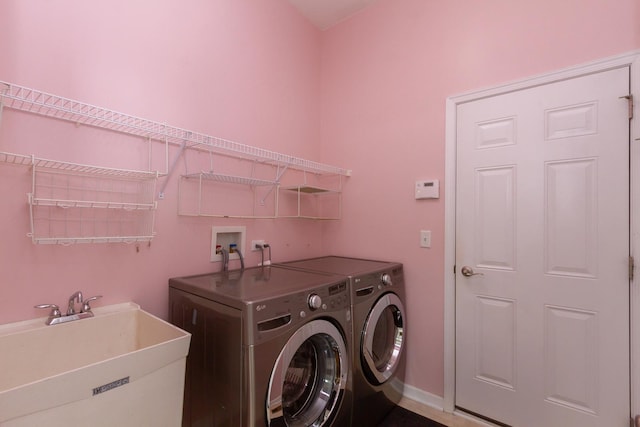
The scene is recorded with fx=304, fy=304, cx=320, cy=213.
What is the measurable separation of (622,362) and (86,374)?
2284 millimetres

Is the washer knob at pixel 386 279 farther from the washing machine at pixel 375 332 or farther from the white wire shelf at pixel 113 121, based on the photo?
the white wire shelf at pixel 113 121

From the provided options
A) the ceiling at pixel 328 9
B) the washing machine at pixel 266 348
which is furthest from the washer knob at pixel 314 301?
the ceiling at pixel 328 9

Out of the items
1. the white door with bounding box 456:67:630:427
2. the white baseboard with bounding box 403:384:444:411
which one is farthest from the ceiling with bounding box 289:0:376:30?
the white baseboard with bounding box 403:384:444:411

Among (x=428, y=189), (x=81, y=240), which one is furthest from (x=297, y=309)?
(x=428, y=189)

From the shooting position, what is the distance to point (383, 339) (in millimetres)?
1997

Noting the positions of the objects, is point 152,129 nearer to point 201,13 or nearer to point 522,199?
point 201,13

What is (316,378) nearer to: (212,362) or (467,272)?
(212,362)

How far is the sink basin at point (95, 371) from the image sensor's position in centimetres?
84

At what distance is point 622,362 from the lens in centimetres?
150

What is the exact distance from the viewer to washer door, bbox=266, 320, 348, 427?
4.73 ft

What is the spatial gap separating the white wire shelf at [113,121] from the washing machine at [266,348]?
2.52 feet

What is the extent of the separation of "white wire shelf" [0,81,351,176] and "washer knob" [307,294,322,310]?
1015 millimetres

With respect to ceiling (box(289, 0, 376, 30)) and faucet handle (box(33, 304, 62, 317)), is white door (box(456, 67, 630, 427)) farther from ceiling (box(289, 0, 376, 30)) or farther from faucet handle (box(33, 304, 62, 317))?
faucet handle (box(33, 304, 62, 317))

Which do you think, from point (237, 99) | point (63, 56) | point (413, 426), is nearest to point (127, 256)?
point (63, 56)
